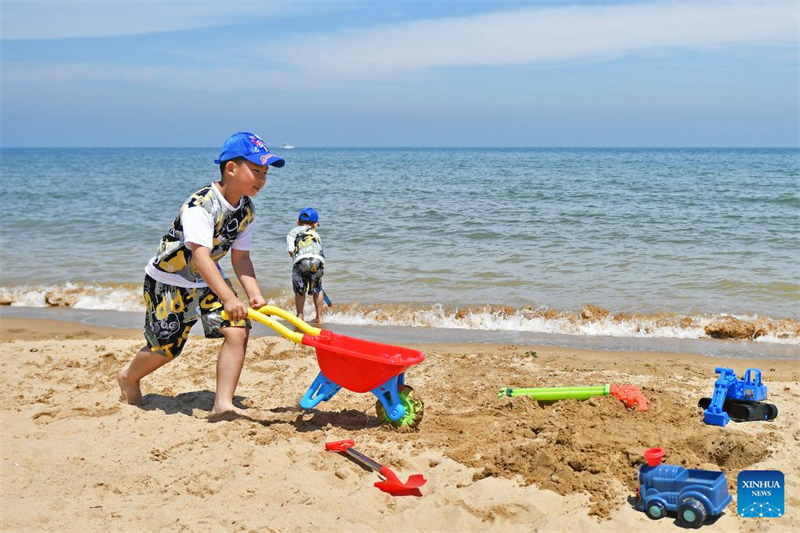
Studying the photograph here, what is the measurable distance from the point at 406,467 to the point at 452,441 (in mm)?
354

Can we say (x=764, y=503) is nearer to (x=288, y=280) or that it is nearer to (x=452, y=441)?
(x=452, y=441)

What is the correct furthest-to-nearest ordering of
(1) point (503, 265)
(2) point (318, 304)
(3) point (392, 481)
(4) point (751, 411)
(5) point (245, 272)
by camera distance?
(1) point (503, 265)
(2) point (318, 304)
(5) point (245, 272)
(4) point (751, 411)
(3) point (392, 481)

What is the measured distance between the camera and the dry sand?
124 inches

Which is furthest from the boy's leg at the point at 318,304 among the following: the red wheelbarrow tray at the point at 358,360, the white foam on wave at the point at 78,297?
the red wheelbarrow tray at the point at 358,360

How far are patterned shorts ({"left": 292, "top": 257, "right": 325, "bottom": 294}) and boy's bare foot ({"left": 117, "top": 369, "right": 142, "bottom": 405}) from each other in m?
3.43

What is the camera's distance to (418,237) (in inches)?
504

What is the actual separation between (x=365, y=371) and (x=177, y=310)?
48.5 inches

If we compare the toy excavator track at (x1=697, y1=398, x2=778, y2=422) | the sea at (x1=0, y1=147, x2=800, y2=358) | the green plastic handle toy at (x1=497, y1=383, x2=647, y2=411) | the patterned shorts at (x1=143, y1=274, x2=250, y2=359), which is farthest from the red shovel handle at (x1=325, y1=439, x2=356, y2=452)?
the sea at (x1=0, y1=147, x2=800, y2=358)

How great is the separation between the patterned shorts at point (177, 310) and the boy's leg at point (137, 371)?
0.12m

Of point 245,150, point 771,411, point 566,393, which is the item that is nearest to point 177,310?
point 245,150

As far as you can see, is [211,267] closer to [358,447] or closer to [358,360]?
[358,360]

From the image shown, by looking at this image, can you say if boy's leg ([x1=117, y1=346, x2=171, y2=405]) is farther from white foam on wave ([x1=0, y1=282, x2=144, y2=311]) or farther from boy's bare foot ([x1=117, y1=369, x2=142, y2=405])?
white foam on wave ([x1=0, y1=282, x2=144, y2=311])

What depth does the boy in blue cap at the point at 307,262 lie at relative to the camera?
7.98 meters

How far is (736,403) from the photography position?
164 inches
